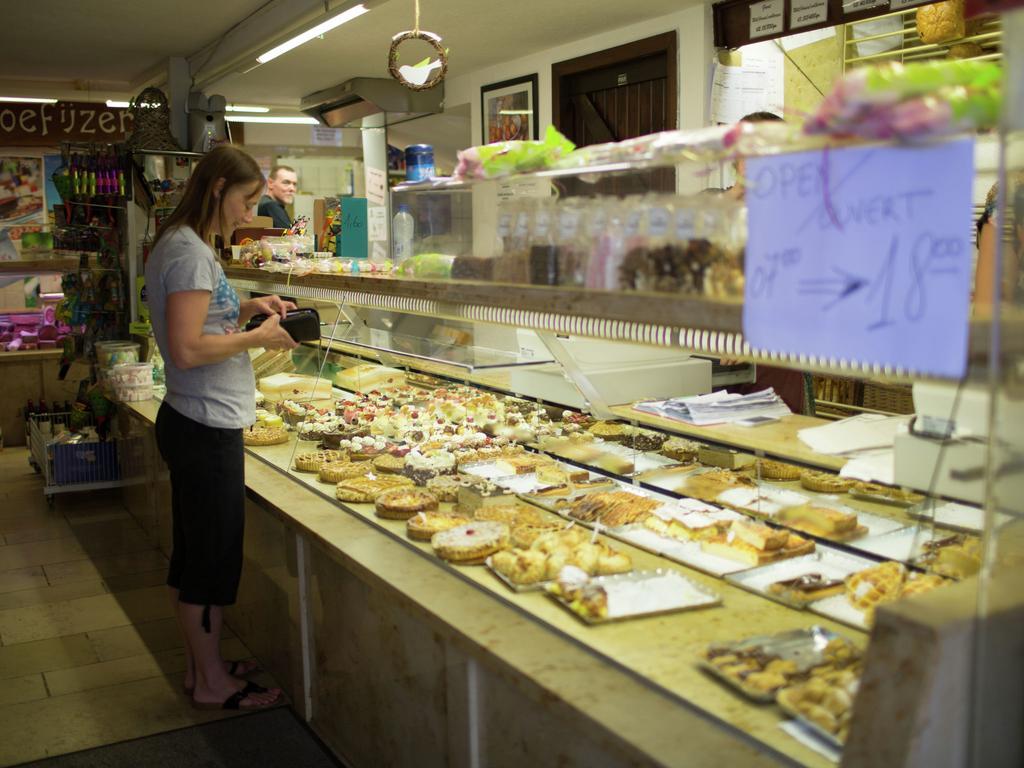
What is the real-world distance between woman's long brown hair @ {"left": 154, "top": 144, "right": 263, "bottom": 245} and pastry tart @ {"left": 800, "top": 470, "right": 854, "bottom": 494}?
7.26 ft

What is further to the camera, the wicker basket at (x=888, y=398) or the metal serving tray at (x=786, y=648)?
the wicker basket at (x=888, y=398)

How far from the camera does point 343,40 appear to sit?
24.0ft

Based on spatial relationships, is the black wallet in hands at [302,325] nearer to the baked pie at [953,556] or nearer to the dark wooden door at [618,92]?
the baked pie at [953,556]

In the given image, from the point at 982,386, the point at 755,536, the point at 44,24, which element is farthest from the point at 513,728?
the point at 44,24

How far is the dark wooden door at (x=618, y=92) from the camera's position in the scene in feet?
22.7

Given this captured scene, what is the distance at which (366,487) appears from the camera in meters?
3.74

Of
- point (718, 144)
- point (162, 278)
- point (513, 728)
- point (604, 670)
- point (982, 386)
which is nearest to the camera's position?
point (982, 386)

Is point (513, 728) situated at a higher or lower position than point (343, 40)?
lower

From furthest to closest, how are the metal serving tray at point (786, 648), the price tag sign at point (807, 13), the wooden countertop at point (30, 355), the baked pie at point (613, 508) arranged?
the wooden countertop at point (30, 355)
the price tag sign at point (807, 13)
the baked pie at point (613, 508)
the metal serving tray at point (786, 648)

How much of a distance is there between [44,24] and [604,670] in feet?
22.3

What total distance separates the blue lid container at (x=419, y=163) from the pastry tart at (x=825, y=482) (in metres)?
1.73

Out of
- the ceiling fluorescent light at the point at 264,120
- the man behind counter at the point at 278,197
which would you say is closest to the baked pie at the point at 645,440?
the man behind counter at the point at 278,197

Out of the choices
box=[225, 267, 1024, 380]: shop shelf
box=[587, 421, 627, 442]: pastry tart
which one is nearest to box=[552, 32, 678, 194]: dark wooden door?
box=[587, 421, 627, 442]: pastry tart

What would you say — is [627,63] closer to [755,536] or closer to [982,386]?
[755,536]
